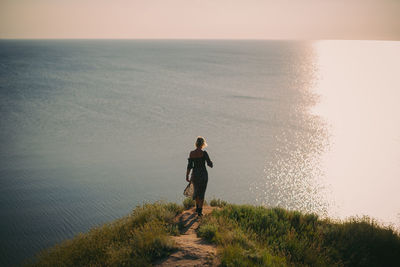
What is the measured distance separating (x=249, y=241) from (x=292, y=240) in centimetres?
149

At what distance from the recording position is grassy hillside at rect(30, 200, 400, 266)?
6160 mm

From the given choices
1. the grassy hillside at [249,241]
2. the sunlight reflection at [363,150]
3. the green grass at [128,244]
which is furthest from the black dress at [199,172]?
the sunlight reflection at [363,150]

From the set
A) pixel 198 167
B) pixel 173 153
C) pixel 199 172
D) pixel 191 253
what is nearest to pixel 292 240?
pixel 191 253

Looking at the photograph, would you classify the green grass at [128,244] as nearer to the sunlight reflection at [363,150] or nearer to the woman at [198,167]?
the woman at [198,167]

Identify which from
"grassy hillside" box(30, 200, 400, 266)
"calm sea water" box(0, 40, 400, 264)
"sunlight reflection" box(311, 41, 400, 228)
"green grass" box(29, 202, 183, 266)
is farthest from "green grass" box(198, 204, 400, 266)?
"sunlight reflection" box(311, 41, 400, 228)

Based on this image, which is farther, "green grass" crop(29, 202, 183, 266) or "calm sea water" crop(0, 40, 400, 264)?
"calm sea water" crop(0, 40, 400, 264)

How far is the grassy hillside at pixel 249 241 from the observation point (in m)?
6.16

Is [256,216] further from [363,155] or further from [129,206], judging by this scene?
[363,155]

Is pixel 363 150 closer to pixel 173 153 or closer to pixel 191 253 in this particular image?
pixel 173 153

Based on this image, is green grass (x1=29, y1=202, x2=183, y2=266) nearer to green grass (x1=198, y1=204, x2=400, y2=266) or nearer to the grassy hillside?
the grassy hillside

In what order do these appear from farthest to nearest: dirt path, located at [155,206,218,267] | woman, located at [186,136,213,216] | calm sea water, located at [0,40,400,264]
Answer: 1. calm sea water, located at [0,40,400,264]
2. woman, located at [186,136,213,216]
3. dirt path, located at [155,206,218,267]

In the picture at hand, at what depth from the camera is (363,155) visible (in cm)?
2909

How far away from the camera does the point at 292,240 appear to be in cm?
706

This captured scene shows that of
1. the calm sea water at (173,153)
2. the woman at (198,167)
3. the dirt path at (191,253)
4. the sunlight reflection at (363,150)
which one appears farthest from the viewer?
the sunlight reflection at (363,150)
